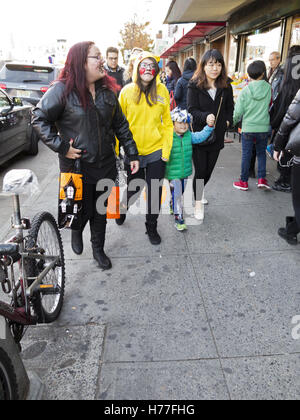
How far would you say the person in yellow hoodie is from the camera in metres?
3.19

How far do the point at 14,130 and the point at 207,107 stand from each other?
14.9ft

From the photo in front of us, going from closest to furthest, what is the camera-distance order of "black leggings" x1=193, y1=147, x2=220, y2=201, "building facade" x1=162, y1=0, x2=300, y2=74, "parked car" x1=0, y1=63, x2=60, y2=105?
"black leggings" x1=193, y1=147, x2=220, y2=201, "building facade" x1=162, y1=0, x2=300, y2=74, "parked car" x1=0, y1=63, x2=60, y2=105

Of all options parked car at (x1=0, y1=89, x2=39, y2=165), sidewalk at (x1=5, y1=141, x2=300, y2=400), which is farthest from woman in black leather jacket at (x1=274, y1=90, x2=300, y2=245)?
parked car at (x1=0, y1=89, x2=39, y2=165)

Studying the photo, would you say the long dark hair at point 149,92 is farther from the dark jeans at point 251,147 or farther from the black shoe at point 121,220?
the dark jeans at point 251,147

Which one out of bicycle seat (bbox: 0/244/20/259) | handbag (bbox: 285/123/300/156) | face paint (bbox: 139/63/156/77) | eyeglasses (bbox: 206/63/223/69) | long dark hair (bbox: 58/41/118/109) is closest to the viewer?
bicycle seat (bbox: 0/244/20/259)

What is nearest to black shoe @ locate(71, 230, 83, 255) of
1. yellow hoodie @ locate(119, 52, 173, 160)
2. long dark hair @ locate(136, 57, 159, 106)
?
yellow hoodie @ locate(119, 52, 173, 160)

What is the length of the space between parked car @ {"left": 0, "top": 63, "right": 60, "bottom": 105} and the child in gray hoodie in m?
5.90

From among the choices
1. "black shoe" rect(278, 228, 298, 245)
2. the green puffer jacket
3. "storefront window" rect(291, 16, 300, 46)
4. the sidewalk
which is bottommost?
the sidewalk

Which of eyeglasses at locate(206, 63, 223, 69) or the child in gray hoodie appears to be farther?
the child in gray hoodie

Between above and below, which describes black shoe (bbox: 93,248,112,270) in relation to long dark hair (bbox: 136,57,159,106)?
below

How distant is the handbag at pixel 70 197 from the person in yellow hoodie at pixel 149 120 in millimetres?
842

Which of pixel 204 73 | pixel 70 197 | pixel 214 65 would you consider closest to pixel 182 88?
pixel 204 73

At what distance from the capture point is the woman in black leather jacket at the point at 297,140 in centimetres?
306

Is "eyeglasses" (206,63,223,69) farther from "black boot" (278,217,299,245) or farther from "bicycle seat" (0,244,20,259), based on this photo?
"bicycle seat" (0,244,20,259)
